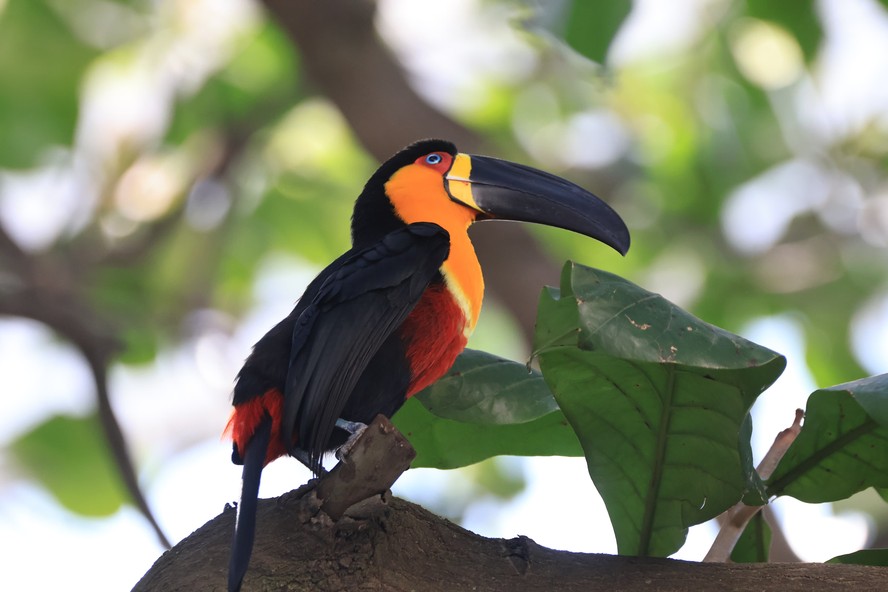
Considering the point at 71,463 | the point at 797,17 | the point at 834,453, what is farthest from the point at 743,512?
the point at 71,463

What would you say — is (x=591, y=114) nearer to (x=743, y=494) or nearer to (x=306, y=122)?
(x=306, y=122)

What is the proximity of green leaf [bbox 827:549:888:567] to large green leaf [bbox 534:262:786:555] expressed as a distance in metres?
0.34

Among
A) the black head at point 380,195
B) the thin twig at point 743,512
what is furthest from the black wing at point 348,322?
the thin twig at point 743,512

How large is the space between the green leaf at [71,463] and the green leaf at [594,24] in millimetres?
3117

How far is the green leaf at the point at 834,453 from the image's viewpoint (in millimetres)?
2059

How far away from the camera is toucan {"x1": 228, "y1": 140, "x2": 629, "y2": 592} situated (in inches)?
93.0

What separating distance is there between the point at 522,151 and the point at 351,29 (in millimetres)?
1498

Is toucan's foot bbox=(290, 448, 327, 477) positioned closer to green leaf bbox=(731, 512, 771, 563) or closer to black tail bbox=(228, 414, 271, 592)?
black tail bbox=(228, 414, 271, 592)

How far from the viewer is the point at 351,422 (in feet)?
8.33

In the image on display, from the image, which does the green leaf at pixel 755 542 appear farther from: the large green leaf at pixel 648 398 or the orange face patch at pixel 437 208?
the orange face patch at pixel 437 208

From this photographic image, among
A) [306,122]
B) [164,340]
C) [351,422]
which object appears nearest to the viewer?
[351,422]

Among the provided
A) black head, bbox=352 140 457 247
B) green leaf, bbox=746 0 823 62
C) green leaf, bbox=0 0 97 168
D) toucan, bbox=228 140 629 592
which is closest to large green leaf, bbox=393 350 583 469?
toucan, bbox=228 140 629 592

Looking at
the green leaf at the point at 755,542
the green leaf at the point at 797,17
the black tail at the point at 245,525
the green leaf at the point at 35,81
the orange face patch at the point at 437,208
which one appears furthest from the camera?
the green leaf at the point at 35,81

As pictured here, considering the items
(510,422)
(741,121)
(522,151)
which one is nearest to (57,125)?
(522,151)
